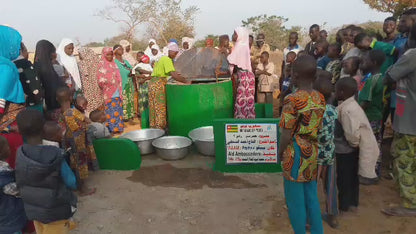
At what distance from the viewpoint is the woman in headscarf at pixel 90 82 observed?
20.1 ft

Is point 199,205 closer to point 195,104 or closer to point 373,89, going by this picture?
point 195,104

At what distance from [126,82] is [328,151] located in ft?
17.5

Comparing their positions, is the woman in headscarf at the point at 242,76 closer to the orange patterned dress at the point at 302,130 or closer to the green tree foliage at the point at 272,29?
the orange patterned dress at the point at 302,130

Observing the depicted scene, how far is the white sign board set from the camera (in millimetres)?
4141

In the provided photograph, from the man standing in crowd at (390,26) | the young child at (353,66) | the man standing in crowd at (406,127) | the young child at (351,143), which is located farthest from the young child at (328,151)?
the man standing in crowd at (390,26)

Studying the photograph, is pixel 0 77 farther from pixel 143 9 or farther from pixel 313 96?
pixel 143 9

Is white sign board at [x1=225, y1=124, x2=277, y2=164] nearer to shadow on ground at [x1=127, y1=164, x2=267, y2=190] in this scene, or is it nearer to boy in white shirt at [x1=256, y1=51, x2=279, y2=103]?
shadow on ground at [x1=127, y1=164, x2=267, y2=190]

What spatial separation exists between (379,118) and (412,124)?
0.76m

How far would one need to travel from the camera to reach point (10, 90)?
10.4 feet

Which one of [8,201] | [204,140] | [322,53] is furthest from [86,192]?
[322,53]

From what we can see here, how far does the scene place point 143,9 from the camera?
75.3ft

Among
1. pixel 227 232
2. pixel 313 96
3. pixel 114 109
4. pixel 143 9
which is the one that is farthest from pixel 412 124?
pixel 143 9

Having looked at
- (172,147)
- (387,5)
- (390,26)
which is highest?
(387,5)

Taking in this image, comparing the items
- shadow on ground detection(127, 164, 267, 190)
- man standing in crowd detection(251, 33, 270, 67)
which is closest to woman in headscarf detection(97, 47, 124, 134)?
shadow on ground detection(127, 164, 267, 190)
